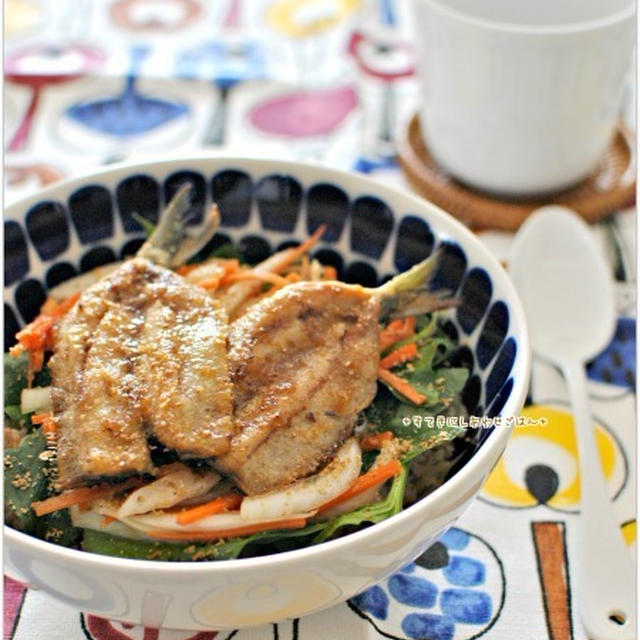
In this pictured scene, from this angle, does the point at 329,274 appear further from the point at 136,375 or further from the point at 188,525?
the point at 188,525

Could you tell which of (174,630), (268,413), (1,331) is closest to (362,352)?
(268,413)

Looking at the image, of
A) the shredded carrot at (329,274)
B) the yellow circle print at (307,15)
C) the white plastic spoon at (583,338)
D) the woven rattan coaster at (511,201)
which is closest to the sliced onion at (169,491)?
the shredded carrot at (329,274)

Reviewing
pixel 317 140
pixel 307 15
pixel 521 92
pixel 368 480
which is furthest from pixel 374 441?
pixel 307 15

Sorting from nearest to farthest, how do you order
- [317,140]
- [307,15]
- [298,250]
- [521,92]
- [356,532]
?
1. [356,532]
2. [298,250]
3. [521,92]
4. [317,140]
5. [307,15]

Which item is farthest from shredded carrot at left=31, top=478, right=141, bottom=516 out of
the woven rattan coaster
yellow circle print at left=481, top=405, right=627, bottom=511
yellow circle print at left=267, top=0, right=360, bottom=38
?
yellow circle print at left=267, top=0, right=360, bottom=38

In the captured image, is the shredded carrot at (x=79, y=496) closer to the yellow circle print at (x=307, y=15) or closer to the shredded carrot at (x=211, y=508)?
the shredded carrot at (x=211, y=508)

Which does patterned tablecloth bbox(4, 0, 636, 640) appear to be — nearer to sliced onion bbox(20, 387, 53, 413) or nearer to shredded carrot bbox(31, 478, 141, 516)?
shredded carrot bbox(31, 478, 141, 516)
